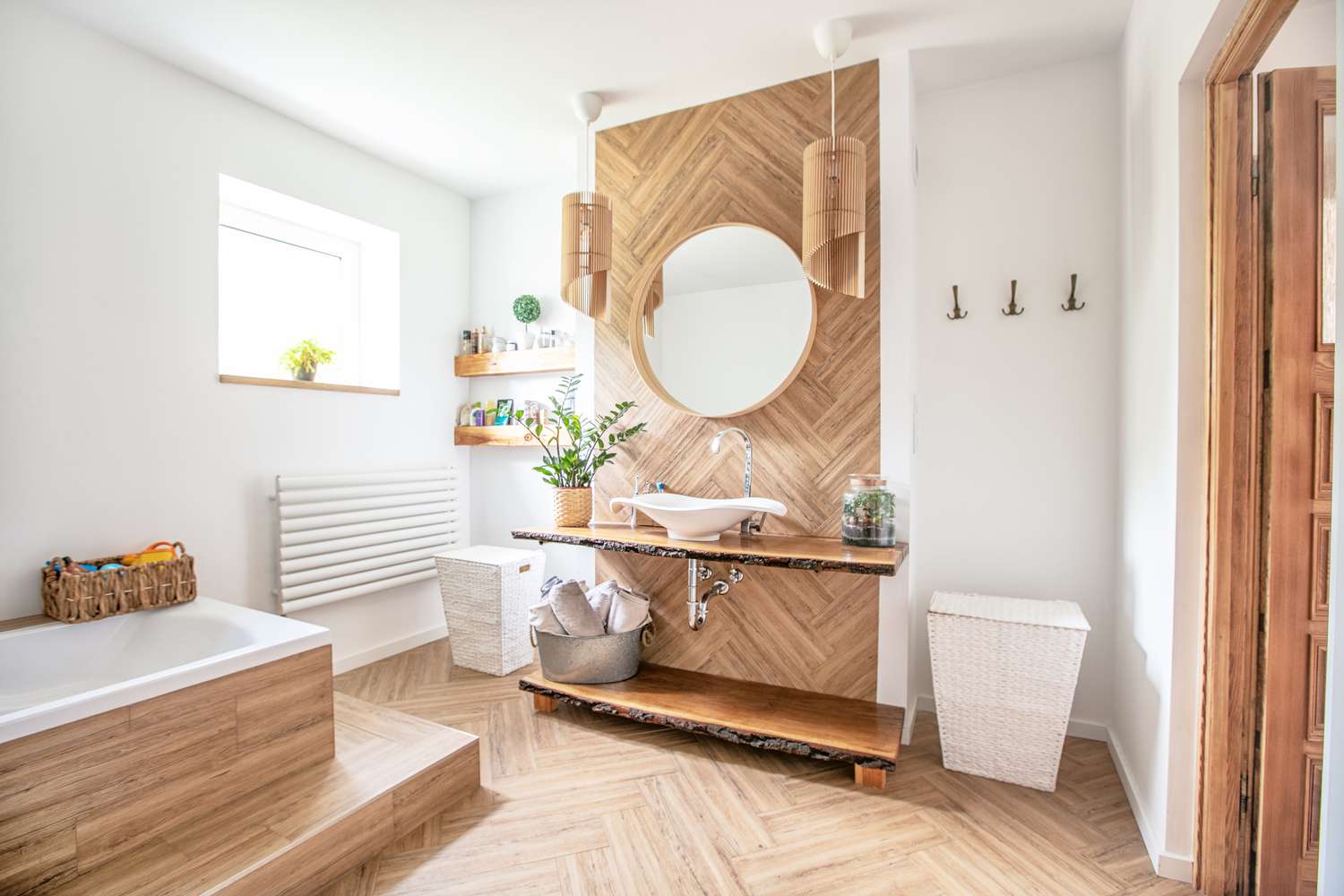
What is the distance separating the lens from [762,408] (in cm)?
261

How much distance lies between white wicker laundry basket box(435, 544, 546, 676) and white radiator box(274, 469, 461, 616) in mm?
292

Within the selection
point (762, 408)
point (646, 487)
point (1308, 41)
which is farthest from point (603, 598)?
point (1308, 41)

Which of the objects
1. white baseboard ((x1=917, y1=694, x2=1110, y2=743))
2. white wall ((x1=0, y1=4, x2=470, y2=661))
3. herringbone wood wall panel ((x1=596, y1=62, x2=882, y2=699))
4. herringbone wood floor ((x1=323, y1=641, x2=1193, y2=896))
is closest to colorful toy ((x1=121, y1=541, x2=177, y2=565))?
white wall ((x1=0, y1=4, x2=470, y2=661))

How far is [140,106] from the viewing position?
2367mm

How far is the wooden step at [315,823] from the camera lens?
58.1 inches

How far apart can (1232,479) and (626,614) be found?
1.94m

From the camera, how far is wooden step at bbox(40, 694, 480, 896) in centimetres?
148

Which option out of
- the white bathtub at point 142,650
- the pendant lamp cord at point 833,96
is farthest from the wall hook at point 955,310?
the white bathtub at point 142,650

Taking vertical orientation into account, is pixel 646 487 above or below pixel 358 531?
above

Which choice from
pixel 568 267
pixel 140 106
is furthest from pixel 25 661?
pixel 568 267

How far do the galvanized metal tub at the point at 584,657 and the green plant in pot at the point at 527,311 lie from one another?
1.59m

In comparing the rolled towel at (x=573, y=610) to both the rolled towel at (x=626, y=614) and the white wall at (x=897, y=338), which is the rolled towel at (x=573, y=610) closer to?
the rolled towel at (x=626, y=614)

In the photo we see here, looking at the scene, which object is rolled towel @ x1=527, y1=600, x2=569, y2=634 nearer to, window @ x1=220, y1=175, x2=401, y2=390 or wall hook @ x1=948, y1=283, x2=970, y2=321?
window @ x1=220, y1=175, x2=401, y2=390

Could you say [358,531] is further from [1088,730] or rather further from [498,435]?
[1088,730]
